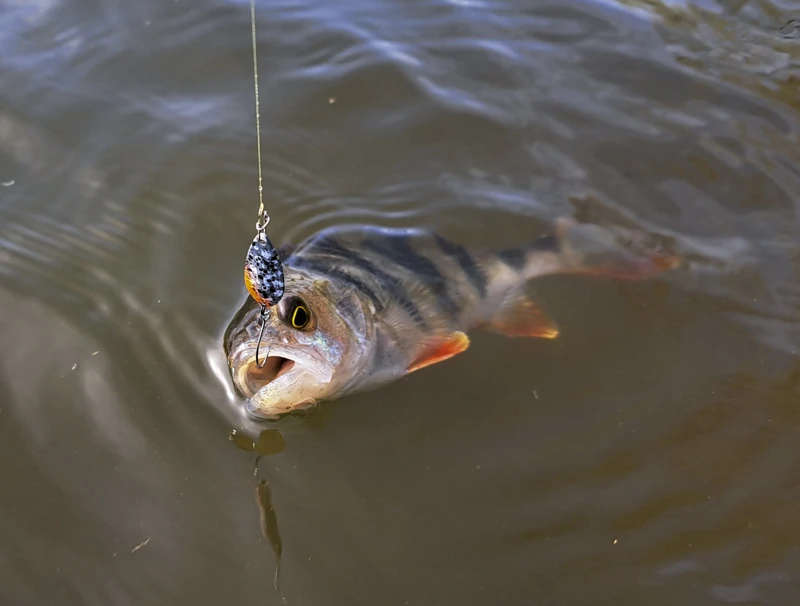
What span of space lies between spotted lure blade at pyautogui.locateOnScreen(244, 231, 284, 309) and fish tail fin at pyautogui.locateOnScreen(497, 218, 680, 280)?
1530 millimetres

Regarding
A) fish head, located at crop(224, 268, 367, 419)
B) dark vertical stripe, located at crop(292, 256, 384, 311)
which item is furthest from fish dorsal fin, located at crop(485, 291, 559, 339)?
fish head, located at crop(224, 268, 367, 419)

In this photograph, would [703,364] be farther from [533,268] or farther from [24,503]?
[24,503]

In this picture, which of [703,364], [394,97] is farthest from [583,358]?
[394,97]

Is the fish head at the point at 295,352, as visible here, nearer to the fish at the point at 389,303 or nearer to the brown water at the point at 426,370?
the fish at the point at 389,303

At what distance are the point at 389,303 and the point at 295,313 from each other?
0.72 metres

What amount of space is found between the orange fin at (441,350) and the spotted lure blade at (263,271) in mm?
864

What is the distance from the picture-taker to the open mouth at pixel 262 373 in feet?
8.33

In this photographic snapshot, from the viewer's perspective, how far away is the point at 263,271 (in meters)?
2.14

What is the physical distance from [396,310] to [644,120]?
2287 mm

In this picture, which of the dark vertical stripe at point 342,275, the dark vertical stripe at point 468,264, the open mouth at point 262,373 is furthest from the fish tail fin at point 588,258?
the open mouth at point 262,373

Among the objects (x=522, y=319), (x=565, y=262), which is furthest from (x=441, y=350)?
(x=565, y=262)

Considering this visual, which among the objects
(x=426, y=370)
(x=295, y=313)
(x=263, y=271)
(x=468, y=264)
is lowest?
(x=426, y=370)

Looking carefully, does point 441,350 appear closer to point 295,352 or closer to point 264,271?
point 295,352

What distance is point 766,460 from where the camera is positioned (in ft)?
8.63
